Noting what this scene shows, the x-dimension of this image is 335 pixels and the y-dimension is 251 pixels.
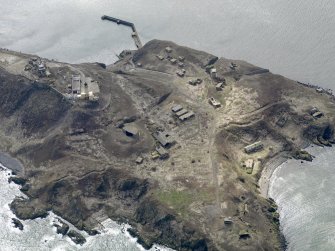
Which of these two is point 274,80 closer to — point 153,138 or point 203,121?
point 203,121

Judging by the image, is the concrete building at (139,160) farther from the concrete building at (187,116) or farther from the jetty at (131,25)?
the jetty at (131,25)

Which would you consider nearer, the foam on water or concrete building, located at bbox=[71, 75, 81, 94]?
the foam on water

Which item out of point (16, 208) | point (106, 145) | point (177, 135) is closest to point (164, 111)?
point (177, 135)

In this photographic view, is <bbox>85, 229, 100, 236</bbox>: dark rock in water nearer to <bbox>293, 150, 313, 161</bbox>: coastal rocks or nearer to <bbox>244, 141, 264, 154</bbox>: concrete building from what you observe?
<bbox>244, 141, 264, 154</bbox>: concrete building

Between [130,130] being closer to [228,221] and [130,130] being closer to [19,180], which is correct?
[19,180]

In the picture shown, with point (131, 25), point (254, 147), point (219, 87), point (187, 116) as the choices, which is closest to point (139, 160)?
point (187, 116)

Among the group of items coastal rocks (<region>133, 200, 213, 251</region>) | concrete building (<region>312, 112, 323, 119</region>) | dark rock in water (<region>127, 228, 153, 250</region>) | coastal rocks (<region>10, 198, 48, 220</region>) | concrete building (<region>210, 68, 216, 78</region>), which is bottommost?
coastal rocks (<region>10, 198, 48, 220</region>)

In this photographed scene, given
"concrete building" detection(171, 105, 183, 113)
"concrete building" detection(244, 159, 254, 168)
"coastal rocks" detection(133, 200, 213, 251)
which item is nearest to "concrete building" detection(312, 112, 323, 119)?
"concrete building" detection(244, 159, 254, 168)
